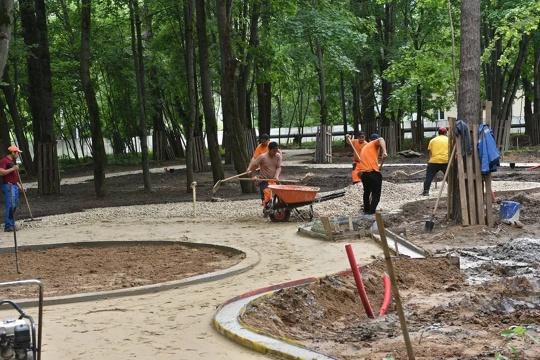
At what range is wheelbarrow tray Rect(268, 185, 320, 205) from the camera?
54.0ft

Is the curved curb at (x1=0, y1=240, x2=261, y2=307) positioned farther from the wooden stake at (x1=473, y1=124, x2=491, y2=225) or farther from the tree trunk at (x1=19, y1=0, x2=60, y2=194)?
the tree trunk at (x1=19, y1=0, x2=60, y2=194)

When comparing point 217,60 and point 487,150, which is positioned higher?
point 217,60

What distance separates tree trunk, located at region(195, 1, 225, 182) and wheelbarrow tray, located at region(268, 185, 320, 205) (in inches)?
342

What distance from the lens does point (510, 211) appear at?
48.6 ft

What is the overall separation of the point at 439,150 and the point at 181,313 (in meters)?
12.4

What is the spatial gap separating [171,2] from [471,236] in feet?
54.4

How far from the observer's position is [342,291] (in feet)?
31.7

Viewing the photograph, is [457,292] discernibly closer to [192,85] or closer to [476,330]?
[476,330]

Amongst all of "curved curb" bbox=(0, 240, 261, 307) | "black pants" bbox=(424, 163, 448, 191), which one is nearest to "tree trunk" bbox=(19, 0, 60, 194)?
"black pants" bbox=(424, 163, 448, 191)

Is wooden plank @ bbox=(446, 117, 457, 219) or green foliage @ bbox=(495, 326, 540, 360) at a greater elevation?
wooden plank @ bbox=(446, 117, 457, 219)

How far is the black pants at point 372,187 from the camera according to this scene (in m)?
16.9

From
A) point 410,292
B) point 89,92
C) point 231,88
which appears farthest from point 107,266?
point 89,92

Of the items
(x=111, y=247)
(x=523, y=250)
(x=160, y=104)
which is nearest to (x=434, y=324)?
(x=523, y=250)

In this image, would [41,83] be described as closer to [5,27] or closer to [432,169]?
[432,169]
